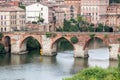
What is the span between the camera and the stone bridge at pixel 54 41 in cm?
5769

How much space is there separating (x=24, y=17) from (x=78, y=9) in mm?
19675

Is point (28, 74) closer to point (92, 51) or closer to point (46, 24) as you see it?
point (92, 51)

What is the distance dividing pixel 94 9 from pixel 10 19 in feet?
77.2

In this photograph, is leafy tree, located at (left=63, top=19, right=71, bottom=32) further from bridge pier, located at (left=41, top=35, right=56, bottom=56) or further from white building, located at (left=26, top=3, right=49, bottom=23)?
bridge pier, located at (left=41, top=35, right=56, bottom=56)

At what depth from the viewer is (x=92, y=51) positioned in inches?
2539

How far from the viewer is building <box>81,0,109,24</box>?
88.4 metres

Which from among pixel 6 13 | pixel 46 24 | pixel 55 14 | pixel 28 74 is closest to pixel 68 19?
pixel 55 14

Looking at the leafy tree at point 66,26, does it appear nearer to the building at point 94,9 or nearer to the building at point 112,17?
the building at point 94,9

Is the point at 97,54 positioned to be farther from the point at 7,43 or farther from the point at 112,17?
the point at 112,17

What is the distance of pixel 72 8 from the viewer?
9075cm

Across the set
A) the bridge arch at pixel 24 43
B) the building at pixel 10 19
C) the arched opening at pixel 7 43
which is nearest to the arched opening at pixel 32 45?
the bridge arch at pixel 24 43

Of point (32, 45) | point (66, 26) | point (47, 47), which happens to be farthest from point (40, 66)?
point (66, 26)

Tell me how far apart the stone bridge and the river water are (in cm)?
115

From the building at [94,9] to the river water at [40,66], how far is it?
25644 millimetres
